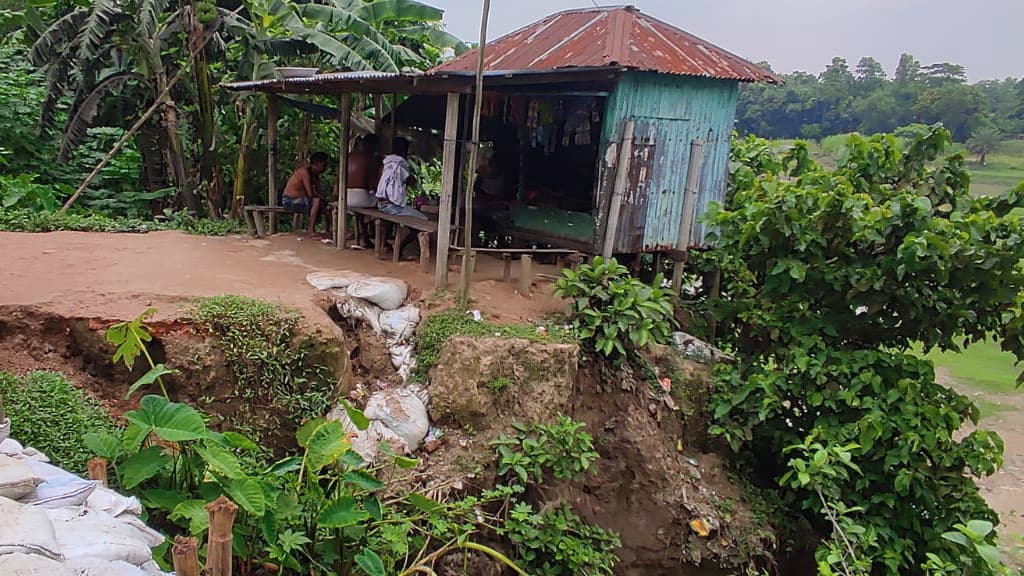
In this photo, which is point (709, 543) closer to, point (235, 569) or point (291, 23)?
point (235, 569)

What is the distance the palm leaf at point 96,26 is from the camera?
9.58 meters

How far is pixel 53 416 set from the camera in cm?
450

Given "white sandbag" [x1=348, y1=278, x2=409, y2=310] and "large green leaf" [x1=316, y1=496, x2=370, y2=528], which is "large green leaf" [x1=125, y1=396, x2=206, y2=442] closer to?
"large green leaf" [x1=316, y1=496, x2=370, y2=528]

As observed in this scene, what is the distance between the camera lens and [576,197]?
10.0 metres

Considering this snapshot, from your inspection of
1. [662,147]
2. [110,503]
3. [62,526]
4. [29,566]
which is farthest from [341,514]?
[662,147]

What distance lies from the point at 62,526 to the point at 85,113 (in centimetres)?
961

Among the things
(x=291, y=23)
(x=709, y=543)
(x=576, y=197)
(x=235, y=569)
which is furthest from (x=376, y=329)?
(x=291, y=23)

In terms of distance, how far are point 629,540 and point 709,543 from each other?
697 mm

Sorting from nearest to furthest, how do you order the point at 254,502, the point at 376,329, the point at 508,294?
1. the point at 254,502
2. the point at 376,329
3. the point at 508,294

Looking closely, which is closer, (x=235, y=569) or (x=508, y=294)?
Result: (x=235, y=569)

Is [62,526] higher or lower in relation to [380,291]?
lower

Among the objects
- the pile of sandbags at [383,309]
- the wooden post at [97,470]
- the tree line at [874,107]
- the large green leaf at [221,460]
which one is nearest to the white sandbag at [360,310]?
the pile of sandbags at [383,309]

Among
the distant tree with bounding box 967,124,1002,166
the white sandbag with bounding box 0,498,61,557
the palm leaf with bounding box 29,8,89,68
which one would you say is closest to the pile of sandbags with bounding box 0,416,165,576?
the white sandbag with bounding box 0,498,61,557

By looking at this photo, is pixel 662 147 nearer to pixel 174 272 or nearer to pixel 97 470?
pixel 174 272
